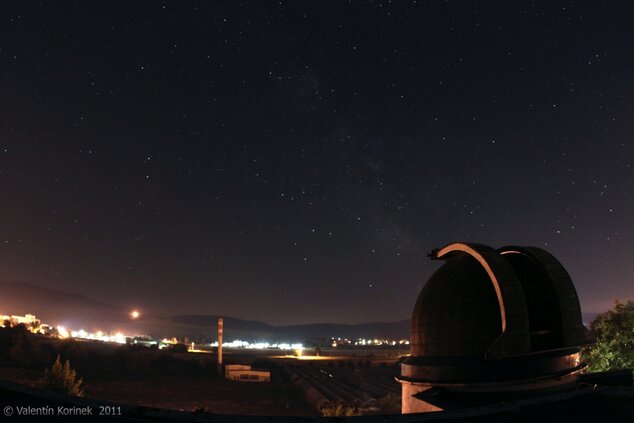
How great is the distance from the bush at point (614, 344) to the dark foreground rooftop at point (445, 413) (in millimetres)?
16134

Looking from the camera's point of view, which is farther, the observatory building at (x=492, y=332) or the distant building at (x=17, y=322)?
the distant building at (x=17, y=322)

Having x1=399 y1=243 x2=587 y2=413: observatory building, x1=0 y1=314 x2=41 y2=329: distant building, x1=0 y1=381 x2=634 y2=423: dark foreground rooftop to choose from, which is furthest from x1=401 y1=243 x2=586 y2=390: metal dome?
x1=0 y1=314 x2=41 y2=329: distant building

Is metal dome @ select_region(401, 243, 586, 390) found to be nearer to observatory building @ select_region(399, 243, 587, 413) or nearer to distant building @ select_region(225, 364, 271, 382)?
observatory building @ select_region(399, 243, 587, 413)

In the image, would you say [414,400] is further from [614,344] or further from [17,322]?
[17,322]

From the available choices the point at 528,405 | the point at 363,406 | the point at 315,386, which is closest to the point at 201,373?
the point at 315,386

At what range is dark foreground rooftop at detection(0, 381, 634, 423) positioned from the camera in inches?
287

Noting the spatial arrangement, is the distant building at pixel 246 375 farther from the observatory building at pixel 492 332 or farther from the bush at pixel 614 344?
the observatory building at pixel 492 332

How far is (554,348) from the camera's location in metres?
15.0

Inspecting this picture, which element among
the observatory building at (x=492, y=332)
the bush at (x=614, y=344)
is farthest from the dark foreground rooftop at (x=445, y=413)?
the bush at (x=614, y=344)

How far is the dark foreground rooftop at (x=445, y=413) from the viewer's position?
7.29 m

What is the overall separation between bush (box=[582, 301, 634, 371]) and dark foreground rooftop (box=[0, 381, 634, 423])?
16134mm

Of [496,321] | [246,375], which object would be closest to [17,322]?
[246,375]

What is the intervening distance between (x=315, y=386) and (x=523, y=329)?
42.0 m

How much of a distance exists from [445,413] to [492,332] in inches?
255
